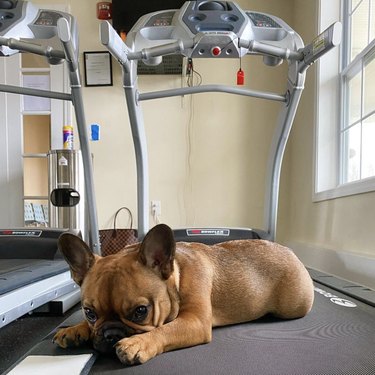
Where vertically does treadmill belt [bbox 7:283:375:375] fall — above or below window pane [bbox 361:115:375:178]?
below

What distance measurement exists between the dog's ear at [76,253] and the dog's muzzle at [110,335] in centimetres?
19

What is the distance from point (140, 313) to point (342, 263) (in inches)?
71.9

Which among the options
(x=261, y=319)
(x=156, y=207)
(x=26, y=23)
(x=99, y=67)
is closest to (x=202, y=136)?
(x=156, y=207)

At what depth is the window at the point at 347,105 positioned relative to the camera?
252 centimetres

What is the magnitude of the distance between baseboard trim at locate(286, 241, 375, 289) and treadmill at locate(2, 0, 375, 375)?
17 cm

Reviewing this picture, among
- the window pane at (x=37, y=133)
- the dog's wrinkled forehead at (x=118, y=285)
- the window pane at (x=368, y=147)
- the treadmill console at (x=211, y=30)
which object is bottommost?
the dog's wrinkled forehead at (x=118, y=285)

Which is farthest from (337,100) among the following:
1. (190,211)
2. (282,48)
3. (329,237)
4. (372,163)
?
(190,211)

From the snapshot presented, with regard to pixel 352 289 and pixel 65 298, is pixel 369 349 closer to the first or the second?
pixel 352 289

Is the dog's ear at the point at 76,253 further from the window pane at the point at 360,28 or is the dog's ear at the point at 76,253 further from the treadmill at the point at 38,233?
the window pane at the point at 360,28

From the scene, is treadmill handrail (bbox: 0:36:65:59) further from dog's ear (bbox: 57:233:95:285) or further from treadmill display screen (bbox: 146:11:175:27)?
dog's ear (bbox: 57:233:95:285)

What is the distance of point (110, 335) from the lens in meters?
0.97

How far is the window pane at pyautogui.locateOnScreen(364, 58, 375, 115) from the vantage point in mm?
2469

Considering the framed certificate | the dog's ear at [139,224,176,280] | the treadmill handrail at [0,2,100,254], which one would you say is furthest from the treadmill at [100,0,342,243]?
the framed certificate

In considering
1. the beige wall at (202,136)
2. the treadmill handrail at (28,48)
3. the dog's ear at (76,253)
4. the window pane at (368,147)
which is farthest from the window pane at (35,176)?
the dog's ear at (76,253)
